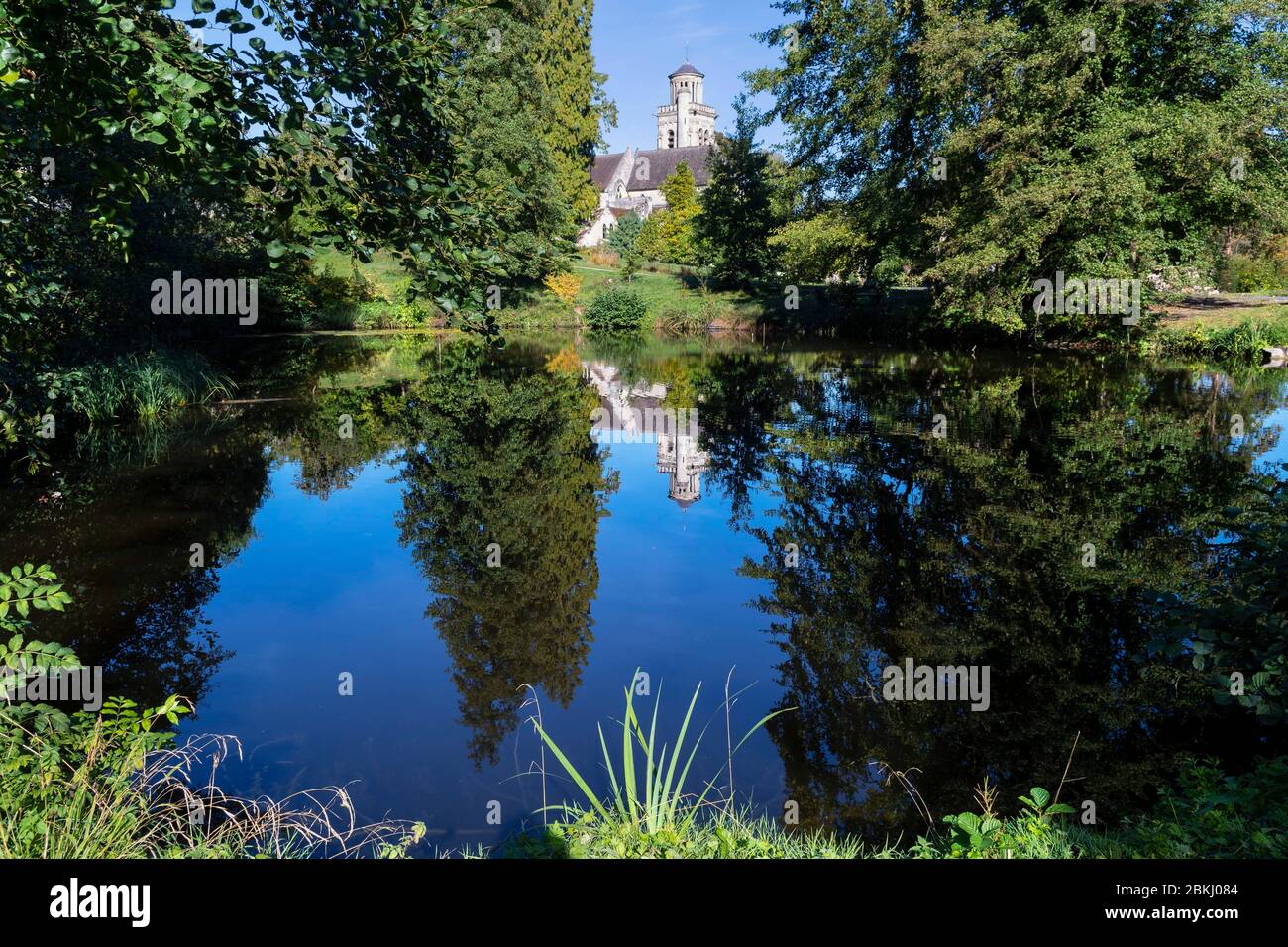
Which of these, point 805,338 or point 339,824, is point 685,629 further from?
point 805,338

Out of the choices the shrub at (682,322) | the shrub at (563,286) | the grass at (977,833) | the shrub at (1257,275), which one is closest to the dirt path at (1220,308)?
the shrub at (1257,275)

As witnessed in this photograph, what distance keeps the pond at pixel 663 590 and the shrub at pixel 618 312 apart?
23.5m

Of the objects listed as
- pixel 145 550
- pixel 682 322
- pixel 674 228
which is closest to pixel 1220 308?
pixel 682 322

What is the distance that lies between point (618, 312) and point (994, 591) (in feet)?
107

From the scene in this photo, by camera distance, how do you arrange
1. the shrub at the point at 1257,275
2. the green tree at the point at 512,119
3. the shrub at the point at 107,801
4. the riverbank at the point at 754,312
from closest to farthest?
the shrub at the point at 107,801 → the riverbank at the point at 754,312 → the shrub at the point at 1257,275 → the green tree at the point at 512,119

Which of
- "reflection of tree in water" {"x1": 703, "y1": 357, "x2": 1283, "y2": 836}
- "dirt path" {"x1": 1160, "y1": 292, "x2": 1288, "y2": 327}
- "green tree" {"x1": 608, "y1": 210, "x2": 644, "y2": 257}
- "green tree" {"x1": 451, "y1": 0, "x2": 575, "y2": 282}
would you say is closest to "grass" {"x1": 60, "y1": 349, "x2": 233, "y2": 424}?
"reflection of tree in water" {"x1": 703, "y1": 357, "x2": 1283, "y2": 836}

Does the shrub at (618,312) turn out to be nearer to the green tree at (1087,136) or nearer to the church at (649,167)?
the green tree at (1087,136)

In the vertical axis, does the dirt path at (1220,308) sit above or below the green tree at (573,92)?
below

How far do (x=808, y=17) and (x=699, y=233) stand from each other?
14.1 metres

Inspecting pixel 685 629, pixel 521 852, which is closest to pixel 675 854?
pixel 521 852

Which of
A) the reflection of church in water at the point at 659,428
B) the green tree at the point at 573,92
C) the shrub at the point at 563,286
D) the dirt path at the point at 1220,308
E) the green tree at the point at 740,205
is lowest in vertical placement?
the reflection of church in water at the point at 659,428

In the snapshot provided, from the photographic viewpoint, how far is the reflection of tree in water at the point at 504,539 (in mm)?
5965

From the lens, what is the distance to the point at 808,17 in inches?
1136

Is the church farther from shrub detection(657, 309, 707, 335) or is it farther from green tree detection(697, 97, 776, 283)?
shrub detection(657, 309, 707, 335)
